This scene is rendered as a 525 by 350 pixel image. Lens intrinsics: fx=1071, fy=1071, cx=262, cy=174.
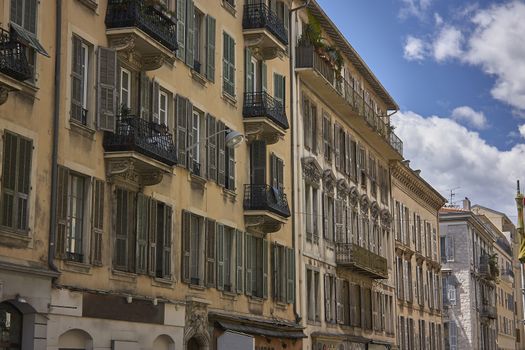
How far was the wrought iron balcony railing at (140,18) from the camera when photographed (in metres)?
27.2

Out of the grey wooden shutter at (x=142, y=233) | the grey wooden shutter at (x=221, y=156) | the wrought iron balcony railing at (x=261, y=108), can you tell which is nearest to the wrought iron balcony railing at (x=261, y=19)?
the wrought iron balcony railing at (x=261, y=108)

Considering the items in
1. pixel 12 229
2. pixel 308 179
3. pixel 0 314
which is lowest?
pixel 0 314

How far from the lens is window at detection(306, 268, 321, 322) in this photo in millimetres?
42969

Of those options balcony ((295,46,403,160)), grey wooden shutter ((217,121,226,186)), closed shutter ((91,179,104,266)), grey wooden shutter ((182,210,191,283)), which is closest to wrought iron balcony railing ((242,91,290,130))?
grey wooden shutter ((217,121,226,186))

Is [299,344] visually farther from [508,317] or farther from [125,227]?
[508,317]

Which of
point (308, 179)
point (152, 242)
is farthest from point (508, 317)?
point (152, 242)

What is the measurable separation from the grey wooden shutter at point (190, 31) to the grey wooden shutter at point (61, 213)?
858 cm

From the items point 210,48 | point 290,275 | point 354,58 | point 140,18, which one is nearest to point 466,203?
point 354,58

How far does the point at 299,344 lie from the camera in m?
40.5

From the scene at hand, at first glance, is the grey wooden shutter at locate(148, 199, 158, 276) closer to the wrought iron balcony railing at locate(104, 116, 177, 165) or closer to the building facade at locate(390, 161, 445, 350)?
the wrought iron balcony railing at locate(104, 116, 177, 165)

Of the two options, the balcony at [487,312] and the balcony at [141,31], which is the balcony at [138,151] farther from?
the balcony at [487,312]

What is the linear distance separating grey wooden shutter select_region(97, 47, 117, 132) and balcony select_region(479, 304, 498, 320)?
6483 centimetres

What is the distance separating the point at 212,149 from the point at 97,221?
26.5ft

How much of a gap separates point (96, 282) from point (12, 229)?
3.95 m
